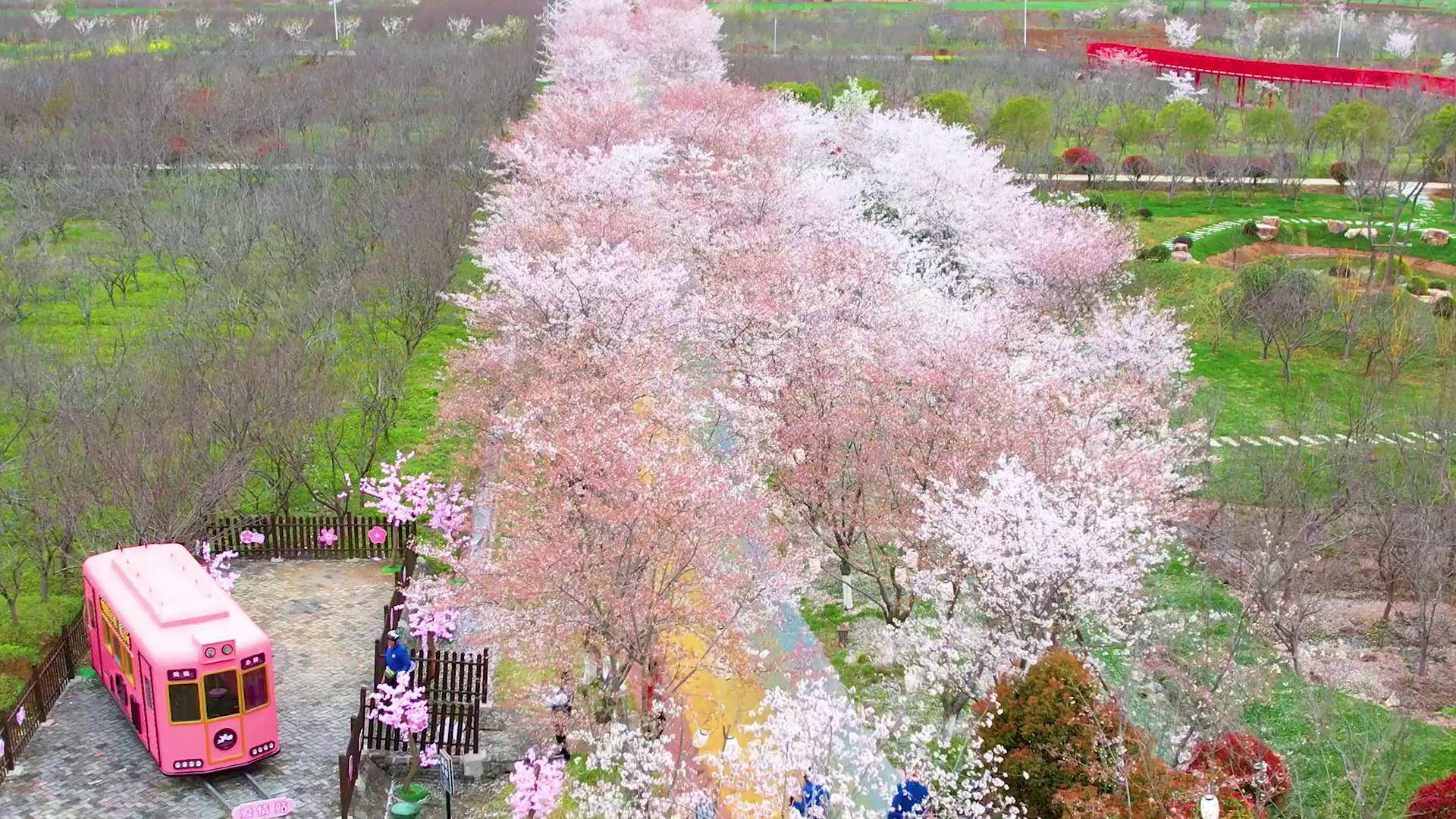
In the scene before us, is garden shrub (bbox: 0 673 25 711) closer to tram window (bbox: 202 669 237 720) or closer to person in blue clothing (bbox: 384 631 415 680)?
tram window (bbox: 202 669 237 720)

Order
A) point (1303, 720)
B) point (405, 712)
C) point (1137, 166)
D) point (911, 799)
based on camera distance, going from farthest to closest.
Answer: point (1137, 166) < point (1303, 720) < point (405, 712) < point (911, 799)

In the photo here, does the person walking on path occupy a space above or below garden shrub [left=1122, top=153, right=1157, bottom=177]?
below

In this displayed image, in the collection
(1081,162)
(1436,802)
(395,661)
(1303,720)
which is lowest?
(1303,720)

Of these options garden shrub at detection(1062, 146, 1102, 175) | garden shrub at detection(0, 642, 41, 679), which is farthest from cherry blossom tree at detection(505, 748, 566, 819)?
garden shrub at detection(1062, 146, 1102, 175)

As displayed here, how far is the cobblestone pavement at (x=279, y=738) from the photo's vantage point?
57.6 feet

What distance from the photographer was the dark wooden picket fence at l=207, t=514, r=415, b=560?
84.1ft

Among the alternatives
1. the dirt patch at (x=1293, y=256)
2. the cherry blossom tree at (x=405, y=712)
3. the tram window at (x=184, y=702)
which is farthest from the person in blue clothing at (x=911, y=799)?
the dirt patch at (x=1293, y=256)

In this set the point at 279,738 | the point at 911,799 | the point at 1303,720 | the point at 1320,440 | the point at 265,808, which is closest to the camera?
the point at 911,799

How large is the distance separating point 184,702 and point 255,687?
0.86 metres

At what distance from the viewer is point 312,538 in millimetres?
25797

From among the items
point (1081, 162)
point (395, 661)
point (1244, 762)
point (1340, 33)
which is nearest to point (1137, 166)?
point (1081, 162)

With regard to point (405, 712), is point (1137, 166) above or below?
above

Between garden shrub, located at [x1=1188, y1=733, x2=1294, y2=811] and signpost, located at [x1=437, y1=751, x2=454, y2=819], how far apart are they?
370 inches

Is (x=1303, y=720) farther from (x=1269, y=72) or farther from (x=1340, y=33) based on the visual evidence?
(x=1340, y=33)
